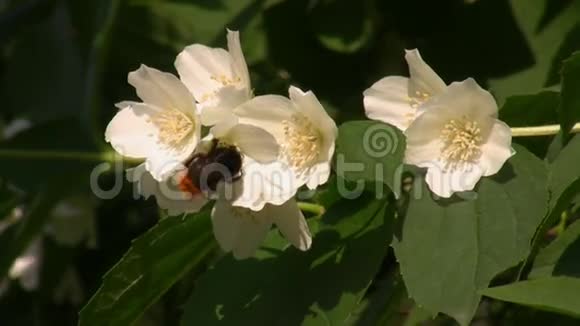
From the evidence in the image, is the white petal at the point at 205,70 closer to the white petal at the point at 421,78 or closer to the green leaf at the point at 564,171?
the white petal at the point at 421,78

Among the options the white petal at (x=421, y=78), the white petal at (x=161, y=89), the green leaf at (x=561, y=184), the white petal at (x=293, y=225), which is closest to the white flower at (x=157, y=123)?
the white petal at (x=161, y=89)

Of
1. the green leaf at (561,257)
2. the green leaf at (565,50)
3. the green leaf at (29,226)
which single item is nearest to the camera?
the green leaf at (561,257)

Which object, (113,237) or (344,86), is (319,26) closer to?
(344,86)

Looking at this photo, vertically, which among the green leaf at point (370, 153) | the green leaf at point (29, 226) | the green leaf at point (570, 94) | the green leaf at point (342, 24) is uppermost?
the green leaf at point (570, 94)

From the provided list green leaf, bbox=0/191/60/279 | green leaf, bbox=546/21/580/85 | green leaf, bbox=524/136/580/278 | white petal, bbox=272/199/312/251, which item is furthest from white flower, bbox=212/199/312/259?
green leaf, bbox=0/191/60/279

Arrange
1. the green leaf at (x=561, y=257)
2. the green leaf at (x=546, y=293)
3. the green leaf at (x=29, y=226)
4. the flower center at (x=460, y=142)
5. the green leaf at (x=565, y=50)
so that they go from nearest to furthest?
the green leaf at (x=546, y=293), the green leaf at (x=561, y=257), the flower center at (x=460, y=142), the green leaf at (x=565, y=50), the green leaf at (x=29, y=226)

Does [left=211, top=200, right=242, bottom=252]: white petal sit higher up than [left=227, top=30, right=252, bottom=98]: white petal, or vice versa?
[left=227, top=30, right=252, bottom=98]: white petal

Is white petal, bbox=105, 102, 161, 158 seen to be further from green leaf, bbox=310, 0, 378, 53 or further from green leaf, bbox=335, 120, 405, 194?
green leaf, bbox=310, 0, 378, 53
